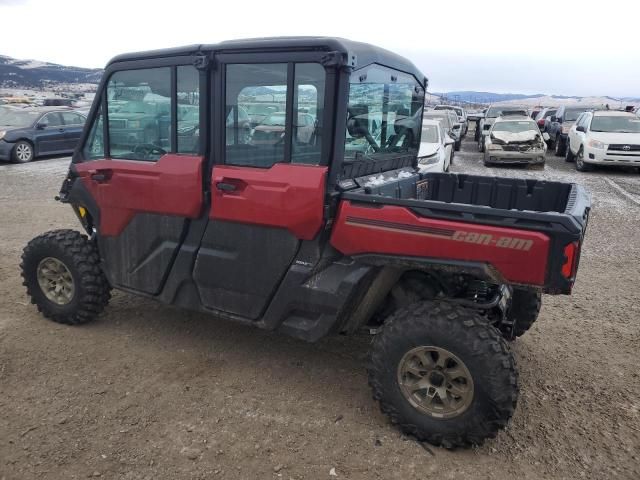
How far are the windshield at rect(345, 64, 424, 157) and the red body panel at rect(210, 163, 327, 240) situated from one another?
1.12 feet

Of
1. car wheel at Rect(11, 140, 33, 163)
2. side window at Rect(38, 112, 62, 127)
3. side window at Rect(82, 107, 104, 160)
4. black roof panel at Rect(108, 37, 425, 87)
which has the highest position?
black roof panel at Rect(108, 37, 425, 87)

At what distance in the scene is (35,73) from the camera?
68375mm

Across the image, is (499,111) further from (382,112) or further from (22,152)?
(382,112)

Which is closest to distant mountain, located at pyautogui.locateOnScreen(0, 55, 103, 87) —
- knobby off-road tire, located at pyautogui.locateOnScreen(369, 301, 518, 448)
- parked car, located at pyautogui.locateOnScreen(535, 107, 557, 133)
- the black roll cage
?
parked car, located at pyautogui.locateOnScreen(535, 107, 557, 133)

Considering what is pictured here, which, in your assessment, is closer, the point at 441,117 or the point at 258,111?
the point at 258,111

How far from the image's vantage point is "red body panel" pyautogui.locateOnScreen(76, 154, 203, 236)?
11.7 ft

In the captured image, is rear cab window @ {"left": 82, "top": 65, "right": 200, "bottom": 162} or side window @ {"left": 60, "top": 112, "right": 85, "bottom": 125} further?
side window @ {"left": 60, "top": 112, "right": 85, "bottom": 125}

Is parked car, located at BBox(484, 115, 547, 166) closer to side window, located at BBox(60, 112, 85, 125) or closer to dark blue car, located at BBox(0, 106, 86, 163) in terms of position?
dark blue car, located at BBox(0, 106, 86, 163)

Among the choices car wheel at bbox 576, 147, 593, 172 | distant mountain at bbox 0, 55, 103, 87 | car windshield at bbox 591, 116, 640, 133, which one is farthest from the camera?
distant mountain at bbox 0, 55, 103, 87

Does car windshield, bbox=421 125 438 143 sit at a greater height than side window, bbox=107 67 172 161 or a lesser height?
lesser

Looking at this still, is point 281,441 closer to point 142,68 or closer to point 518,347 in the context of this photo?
point 518,347

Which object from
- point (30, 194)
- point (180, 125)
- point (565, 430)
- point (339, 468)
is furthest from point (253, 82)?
point (30, 194)

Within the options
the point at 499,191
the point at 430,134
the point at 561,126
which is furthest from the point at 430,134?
the point at 561,126

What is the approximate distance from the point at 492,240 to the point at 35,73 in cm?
7835
